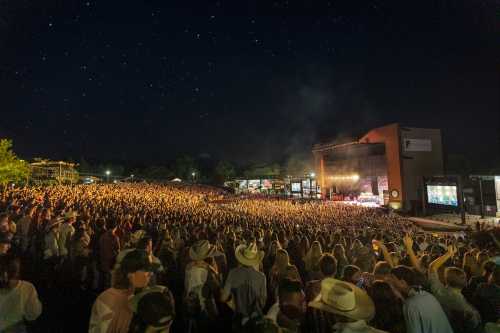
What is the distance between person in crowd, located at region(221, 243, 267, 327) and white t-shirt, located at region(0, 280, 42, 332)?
6.48 ft

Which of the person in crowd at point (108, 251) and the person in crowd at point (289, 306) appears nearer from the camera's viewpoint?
the person in crowd at point (289, 306)

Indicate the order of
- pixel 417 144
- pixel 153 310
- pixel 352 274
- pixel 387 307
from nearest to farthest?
pixel 153 310 → pixel 387 307 → pixel 352 274 → pixel 417 144

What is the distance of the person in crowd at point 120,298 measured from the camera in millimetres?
2400

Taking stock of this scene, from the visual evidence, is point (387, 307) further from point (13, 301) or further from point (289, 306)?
point (13, 301)

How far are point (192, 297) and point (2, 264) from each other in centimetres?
212

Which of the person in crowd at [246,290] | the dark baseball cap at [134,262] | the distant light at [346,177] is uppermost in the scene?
the distant light at [346,177]

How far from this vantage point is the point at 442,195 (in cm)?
2562

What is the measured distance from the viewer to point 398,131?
105ft

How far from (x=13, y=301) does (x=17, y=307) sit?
7 cm

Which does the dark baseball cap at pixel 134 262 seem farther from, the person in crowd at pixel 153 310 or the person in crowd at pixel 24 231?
the person in crowd at pixel 24 231

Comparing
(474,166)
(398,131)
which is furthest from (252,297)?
(474,166)

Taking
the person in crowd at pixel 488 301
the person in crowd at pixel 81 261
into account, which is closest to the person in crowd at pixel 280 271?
the person in crowd at pixel 488 301

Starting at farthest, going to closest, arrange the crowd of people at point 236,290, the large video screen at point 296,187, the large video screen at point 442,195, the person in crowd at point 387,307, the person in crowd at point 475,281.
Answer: the large video screen at point 296,187, the large video screen at point 442,195, the person in crowd at point 475,281, the person in crowd at point 387,307, the crowd of people at point 236,290

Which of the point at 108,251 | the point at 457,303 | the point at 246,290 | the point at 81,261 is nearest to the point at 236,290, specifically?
the point at 246,290
